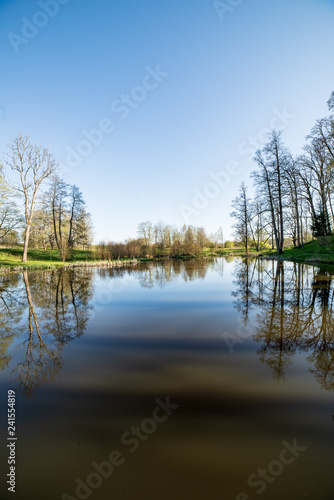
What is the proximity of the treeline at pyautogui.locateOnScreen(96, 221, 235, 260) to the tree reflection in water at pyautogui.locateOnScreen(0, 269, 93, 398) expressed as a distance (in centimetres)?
2386

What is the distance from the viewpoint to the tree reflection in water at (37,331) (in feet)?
10.5

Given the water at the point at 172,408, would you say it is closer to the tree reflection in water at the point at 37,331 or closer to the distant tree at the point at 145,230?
the tree reflection in water at the point at 37,331

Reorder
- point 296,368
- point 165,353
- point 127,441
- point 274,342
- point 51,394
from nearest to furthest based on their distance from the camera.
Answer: point 127,441 < point 51,394 < point 296,368 < point 165,353 < point 274,342

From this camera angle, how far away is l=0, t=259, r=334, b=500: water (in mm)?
1644

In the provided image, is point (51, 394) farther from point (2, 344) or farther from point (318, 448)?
point (318, 448)

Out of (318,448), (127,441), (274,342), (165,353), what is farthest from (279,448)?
(274,342)

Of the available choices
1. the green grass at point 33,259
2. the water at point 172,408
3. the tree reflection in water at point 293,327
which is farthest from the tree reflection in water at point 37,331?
the green grass at point 33,259

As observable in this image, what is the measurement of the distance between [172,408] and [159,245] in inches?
2004

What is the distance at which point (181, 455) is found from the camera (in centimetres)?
183

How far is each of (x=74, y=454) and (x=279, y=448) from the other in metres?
1.62

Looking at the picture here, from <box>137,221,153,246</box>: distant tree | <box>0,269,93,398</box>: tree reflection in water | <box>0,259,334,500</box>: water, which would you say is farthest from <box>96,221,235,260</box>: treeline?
<box>0,259,334,500</box>: water

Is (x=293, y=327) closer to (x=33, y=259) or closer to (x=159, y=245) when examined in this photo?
(x=33, y=259)

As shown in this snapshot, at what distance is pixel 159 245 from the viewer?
2094 inches

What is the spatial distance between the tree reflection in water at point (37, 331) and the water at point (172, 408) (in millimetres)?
35
